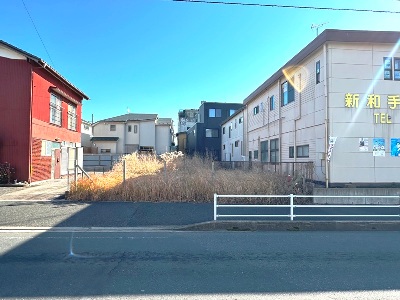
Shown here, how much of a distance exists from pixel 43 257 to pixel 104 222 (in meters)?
2.78

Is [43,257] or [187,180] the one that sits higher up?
[187,180]

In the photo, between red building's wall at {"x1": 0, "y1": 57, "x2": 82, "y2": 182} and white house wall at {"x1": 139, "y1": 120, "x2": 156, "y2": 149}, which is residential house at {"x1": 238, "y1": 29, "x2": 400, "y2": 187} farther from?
white house wall at {"x1": 139, "y1": 120, "x2": 156, "y2": 149}

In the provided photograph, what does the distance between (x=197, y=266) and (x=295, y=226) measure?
12.6 feet

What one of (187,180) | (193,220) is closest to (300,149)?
(187,180)

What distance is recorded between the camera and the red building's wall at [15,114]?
50.0 ft

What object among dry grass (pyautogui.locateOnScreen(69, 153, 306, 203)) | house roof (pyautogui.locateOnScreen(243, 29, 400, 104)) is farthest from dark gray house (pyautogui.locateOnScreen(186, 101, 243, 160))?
house roof (pyautogui.locateOnScreen(243, 29, 400, 104))

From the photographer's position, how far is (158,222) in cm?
791

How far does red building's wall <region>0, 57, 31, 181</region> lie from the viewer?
15227mm

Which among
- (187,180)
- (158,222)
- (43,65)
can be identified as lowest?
(158,222)

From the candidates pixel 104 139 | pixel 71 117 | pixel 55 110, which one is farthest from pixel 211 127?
pixel 55 110

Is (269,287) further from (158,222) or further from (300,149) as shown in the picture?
(300,149)

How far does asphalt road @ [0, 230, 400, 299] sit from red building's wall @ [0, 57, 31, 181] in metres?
10.3

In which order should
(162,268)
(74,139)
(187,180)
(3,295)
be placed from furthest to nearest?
(74,139) < (187,180) < (162,268) < (3,295)

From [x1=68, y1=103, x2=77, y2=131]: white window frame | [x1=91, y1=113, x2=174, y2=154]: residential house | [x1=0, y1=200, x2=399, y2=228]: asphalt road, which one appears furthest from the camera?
[x1=91, y1=113, x2=174, y2=154]: residential house
